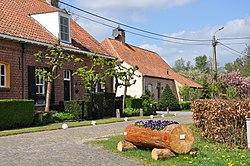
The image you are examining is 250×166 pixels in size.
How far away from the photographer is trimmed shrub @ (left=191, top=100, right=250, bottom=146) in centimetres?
1060

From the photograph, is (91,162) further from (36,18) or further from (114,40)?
(114,40)

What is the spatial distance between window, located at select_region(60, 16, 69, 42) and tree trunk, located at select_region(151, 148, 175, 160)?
1594 centimetres

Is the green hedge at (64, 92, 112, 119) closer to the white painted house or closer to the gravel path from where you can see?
the gravel path

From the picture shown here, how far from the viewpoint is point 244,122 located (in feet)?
34.8

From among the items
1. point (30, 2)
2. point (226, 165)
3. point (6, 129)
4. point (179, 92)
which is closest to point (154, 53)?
point (179, 92)

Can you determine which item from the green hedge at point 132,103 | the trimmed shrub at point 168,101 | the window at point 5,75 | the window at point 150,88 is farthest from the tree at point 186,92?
the window at point 5,75

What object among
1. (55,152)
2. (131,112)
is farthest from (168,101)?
(55,152)

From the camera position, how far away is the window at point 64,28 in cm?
2320

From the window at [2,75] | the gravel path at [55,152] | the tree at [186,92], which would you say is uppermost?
the window at [2,75]

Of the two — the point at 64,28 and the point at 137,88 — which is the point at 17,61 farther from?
the point at 137,88

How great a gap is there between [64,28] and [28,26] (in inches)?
102

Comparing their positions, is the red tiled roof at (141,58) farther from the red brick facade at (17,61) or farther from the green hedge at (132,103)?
the red brick facade at (17,61)

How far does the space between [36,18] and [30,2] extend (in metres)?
3.05

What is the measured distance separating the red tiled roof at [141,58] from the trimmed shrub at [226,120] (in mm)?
24267
